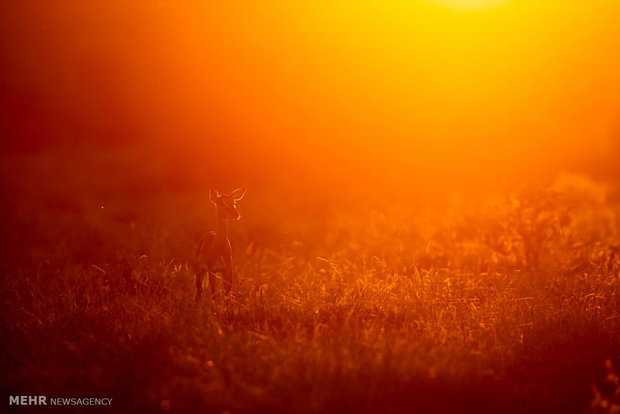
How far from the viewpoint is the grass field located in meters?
4.63

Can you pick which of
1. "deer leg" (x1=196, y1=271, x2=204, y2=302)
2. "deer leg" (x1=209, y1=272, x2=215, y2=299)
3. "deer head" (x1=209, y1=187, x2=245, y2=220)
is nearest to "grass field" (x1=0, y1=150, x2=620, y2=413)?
"deer leg" (x1=196, y1=271, x2=204, y2=302)

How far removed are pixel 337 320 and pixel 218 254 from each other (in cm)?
138

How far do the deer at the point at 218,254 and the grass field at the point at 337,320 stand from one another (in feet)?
0.47

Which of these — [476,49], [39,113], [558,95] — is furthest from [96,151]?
[558,95]

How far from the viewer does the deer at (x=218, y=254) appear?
648cm

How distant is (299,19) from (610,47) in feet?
32.0

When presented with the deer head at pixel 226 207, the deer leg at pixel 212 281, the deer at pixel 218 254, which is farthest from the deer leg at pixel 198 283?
the deer head at pixel 226 207

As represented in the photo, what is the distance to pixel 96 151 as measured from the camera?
1873 cm

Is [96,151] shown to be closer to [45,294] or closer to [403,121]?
[403,121]

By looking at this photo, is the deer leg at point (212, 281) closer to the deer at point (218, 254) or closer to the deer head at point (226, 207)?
the deer at point (218, 254)

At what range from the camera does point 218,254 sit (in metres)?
6.59

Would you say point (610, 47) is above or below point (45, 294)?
above

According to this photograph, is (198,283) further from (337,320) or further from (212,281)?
(337,320)

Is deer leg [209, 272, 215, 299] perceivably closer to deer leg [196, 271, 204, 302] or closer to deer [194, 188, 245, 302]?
deer [194, 188, 245, 302]
